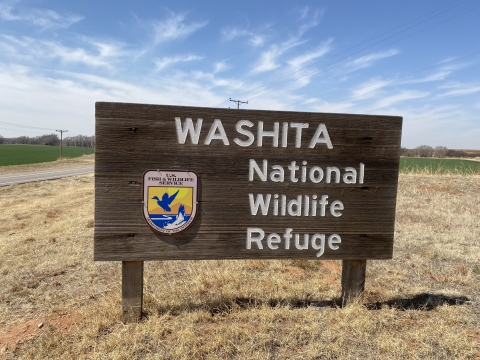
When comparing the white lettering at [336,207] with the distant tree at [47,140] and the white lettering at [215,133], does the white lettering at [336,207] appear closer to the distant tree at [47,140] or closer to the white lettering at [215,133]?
the white lettering at [215,133]

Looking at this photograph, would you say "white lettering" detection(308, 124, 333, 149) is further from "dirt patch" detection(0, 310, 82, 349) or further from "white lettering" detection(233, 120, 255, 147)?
"dirt patch" detection(0, 310, 82, 349)

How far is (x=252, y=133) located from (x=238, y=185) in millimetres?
501

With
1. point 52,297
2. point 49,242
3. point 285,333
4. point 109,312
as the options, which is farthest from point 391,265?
point 49,242

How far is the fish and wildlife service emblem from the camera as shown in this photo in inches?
117

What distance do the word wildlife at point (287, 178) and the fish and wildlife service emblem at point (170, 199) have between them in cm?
38

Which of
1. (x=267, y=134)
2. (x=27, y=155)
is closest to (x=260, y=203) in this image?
(x=267, y=134)

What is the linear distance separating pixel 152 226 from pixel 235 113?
1.28 m

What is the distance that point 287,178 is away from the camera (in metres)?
3.16

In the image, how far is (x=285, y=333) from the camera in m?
2.89

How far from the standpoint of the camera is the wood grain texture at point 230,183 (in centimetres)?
296

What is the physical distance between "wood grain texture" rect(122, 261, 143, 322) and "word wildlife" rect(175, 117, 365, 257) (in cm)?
107

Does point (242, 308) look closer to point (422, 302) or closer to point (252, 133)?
point (252, 133)


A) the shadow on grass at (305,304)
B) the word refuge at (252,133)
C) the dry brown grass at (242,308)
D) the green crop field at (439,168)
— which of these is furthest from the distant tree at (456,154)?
the word refuge at (252,133)

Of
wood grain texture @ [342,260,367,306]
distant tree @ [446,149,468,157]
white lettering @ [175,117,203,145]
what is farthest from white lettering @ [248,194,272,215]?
distant tree @ [446,149,468,157]
